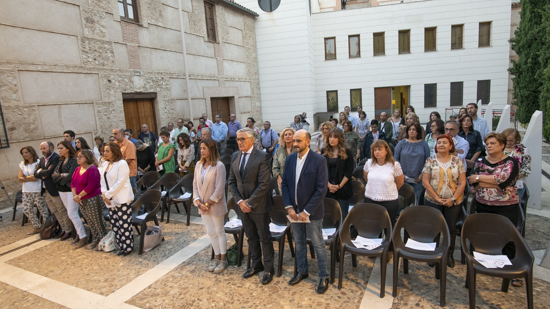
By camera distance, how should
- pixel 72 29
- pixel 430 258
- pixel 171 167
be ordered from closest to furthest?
pixel 430 258, pixel 171 167, pixel 72 29

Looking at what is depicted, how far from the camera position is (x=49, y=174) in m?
5.15

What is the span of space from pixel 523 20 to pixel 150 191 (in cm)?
1466

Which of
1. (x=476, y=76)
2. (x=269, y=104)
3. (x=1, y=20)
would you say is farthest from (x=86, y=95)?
(x=476, y=76)

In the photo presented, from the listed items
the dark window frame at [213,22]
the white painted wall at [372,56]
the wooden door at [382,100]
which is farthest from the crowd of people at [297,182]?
the wooden door at [382,100]

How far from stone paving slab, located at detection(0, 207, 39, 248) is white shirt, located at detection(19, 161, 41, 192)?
0.86m

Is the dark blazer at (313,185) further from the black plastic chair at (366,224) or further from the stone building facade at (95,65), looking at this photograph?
the stone building facade at (95,65)

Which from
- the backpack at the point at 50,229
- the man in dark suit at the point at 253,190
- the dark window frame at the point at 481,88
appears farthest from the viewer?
the dark window frame at the point at 481,88

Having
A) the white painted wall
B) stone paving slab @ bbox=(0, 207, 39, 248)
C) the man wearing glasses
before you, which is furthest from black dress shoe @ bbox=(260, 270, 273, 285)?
the white painted wall

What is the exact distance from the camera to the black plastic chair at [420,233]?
125 inches

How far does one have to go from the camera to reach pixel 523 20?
11922 millimetres

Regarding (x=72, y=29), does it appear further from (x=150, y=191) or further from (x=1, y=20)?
(x=150, y=191)

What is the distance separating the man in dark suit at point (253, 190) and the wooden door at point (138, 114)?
25.5 feet

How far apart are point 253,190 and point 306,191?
0.64 m

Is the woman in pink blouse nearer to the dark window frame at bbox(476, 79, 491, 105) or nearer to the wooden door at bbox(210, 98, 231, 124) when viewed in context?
the wooden door at bbox(210, 98, 231, 124)
